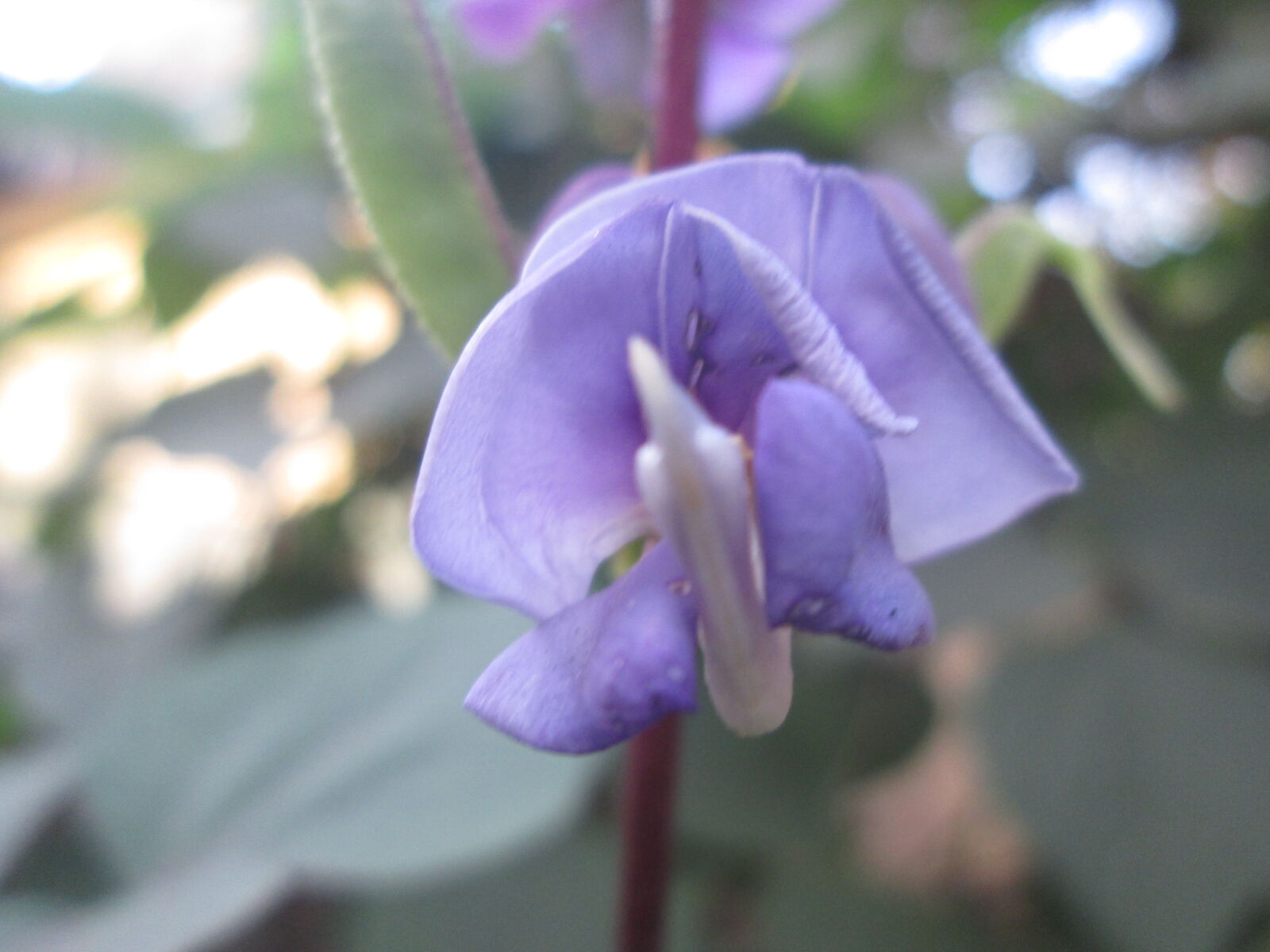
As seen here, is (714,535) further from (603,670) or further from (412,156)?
(412,156)

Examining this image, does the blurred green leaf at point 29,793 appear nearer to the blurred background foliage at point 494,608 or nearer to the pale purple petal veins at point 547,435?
the blurred background foliage at point 494,608

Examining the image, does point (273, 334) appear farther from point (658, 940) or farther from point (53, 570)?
point (658, 940)

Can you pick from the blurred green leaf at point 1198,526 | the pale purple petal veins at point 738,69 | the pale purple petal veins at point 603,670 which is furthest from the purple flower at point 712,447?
the blurred green leaf at point 1198,526

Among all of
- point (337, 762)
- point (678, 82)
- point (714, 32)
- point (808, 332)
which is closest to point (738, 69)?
point (714, 32)

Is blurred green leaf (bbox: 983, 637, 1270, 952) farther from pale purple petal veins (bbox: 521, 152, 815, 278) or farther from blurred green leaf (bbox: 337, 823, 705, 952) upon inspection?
pale purple petal veins (bbox: 521, 152, 815, 278)

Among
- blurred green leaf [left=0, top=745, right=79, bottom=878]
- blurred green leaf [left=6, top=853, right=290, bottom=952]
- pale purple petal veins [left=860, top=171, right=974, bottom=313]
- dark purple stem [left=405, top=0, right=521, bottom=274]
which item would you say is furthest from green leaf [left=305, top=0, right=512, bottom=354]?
blurred green leaf [left=0, top=745, right=79, bottom=878]
